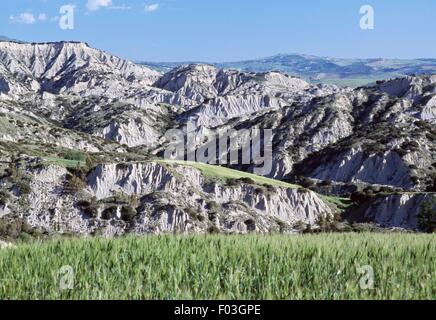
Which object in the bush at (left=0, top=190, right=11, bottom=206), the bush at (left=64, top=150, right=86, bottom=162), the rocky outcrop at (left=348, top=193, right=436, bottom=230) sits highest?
the bush at (left=64, top=150, right=86, bottom=162)

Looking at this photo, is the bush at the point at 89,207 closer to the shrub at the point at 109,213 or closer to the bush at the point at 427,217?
the shrub at the point at 109,213

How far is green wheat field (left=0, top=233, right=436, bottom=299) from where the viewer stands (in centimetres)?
667

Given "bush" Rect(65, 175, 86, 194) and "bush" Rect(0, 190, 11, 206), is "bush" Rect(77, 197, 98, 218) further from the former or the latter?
"bush" Rect(0, 190, 11, 206)

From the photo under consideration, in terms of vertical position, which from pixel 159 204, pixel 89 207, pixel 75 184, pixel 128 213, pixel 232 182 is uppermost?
pixel 75 184

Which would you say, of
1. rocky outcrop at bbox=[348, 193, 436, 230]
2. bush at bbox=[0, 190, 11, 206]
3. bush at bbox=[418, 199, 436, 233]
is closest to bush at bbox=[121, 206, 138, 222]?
bush at bbox=[0, 190, 11, 206]

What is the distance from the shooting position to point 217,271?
299 inches

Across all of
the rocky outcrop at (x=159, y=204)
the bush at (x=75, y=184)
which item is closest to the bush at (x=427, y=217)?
the rocky outcrop at (x=159, y=204)

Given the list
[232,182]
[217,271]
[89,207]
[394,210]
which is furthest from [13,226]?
[217,271]

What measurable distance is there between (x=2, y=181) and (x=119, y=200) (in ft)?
48.5

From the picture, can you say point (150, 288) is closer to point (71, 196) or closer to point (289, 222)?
point (71, 196)

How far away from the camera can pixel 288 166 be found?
12938 centimetres

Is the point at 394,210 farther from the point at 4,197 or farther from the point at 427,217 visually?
the point at 4,197

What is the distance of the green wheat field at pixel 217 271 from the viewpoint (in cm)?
667

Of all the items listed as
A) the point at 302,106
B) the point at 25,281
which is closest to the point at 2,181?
the point at 25,281
